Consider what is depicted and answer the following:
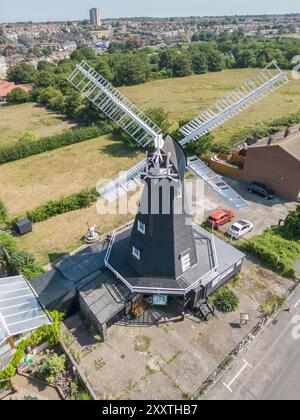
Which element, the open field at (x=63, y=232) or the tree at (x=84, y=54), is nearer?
the open field at (x=63, y=232)

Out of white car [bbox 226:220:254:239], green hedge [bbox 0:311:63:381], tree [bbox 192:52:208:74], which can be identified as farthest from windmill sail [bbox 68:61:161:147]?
tree [bbox 192:52:208:74]

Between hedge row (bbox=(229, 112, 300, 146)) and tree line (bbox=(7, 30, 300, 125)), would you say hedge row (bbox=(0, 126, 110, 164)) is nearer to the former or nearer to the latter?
tree line (bbox=(7, 30, 300, 125))

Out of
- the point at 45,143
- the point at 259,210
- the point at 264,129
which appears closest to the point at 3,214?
the point at 45,143

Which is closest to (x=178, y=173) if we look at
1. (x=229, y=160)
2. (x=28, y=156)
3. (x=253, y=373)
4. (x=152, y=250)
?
(x=152, y=250)

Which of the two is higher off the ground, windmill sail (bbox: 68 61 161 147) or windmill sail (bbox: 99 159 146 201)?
windmill sail (bbox: 68 61 161 147)

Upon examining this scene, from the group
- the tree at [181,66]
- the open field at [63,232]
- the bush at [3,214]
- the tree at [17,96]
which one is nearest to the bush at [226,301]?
the open field at [63,232]

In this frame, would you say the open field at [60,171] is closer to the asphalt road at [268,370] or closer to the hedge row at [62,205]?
the hedge row at [62,205]

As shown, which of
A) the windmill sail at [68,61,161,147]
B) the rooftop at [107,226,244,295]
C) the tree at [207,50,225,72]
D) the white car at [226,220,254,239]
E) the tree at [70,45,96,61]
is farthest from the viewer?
the tree at [70,45,96,61]

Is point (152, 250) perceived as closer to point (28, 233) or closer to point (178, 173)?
point (178, 173)
